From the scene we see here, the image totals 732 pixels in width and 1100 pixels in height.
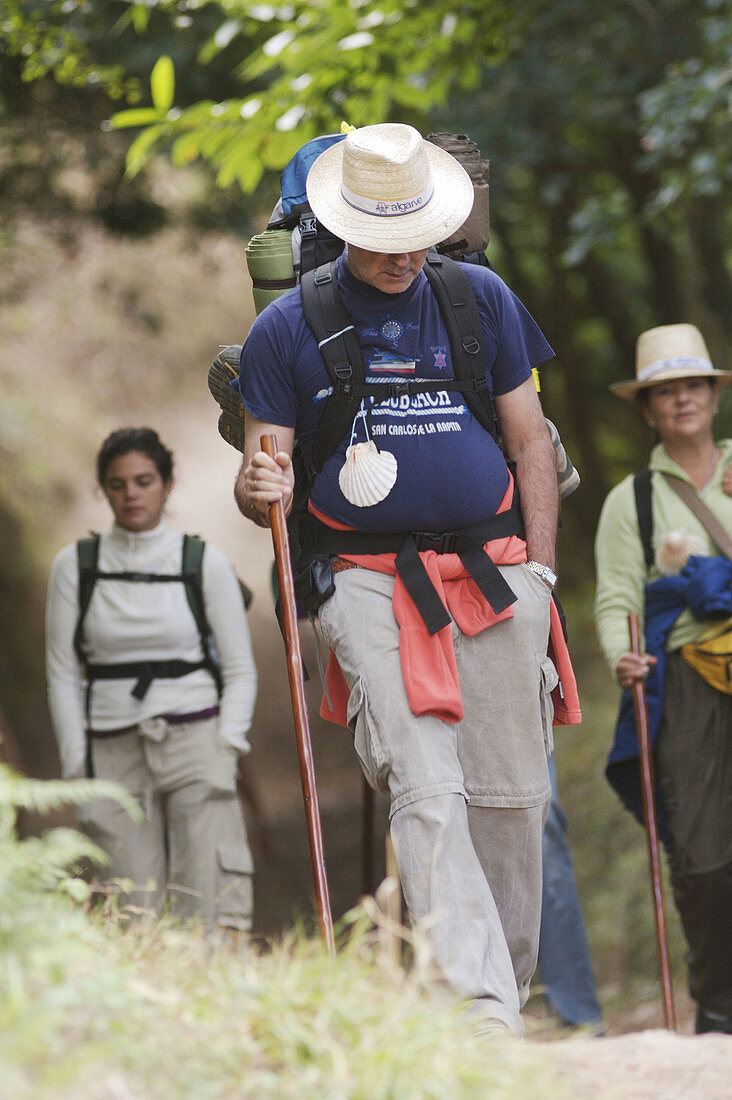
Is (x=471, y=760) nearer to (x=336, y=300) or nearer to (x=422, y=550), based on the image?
(x=422, y=550)

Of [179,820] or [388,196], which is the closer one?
[388,196]

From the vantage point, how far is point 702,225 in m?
11.8

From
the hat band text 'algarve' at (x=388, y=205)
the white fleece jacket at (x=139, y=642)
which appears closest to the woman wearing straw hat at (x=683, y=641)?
the white fleece jacket at (x=139, y=642)

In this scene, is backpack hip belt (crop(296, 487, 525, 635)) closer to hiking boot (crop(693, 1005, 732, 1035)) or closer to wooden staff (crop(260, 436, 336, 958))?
wooden staff (crop(260, 436, 336, 958))

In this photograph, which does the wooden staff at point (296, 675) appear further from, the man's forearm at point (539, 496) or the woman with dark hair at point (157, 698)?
the woman with dark hair at point (157, 698)

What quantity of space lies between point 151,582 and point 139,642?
0.94 ft

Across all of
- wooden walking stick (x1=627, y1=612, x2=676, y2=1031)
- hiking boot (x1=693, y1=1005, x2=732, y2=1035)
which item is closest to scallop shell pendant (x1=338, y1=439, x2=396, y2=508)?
wooden walking stick (x1=627, y1=612, x2=676, y2=1031)

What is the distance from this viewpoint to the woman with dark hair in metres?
6.04

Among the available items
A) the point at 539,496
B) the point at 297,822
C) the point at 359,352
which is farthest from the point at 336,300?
the point at 297,822

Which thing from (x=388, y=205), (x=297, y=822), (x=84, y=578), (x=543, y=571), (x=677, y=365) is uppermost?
(x=388, y=205)

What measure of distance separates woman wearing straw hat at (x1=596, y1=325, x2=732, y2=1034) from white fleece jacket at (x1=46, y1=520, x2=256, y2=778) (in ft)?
5.49

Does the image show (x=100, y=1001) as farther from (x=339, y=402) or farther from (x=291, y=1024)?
(x=339, y=402)

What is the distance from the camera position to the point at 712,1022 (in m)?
5.73

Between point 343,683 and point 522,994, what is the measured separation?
107cm
